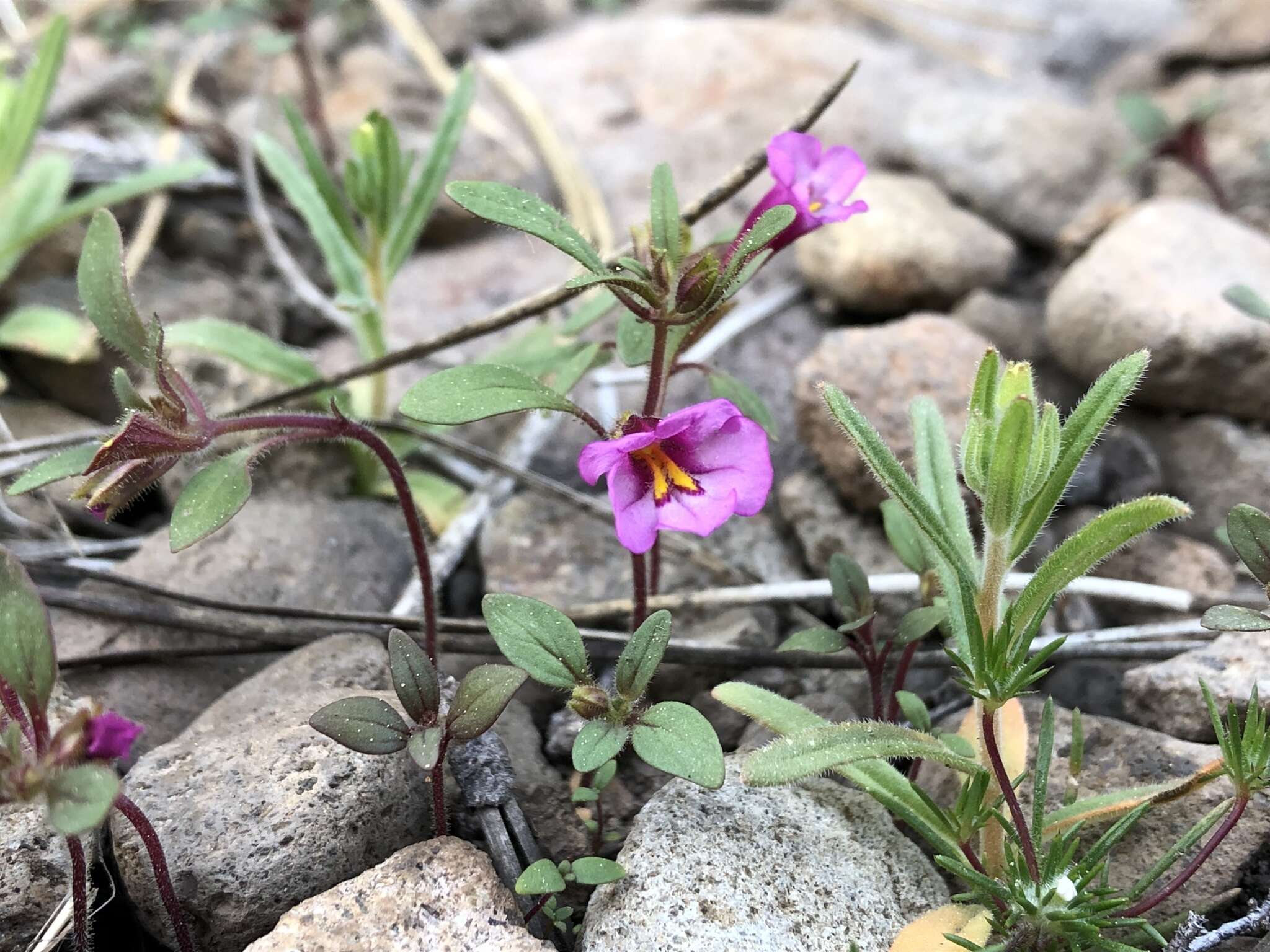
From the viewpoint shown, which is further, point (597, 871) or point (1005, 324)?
point (1005, 324)

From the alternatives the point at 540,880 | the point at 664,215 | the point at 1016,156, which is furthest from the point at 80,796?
the point at 1016,156

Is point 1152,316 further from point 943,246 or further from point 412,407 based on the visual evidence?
point 412,407

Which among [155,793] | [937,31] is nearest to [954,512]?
[155,793]

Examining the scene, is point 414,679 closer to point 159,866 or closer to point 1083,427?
point 159,866

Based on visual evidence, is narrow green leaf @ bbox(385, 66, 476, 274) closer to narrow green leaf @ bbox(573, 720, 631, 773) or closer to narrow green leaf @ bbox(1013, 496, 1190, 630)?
narrow green leaf @ bbox(573, 720, 631, 773)

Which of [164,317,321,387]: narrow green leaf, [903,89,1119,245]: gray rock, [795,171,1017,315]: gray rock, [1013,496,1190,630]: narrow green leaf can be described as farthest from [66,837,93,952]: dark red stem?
[903,89,1119,245]: gray rock

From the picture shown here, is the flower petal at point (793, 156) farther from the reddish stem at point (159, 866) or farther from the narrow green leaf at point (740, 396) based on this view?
the reddish stem at point (159, 866)
